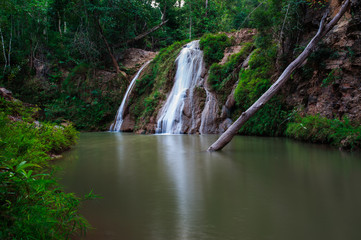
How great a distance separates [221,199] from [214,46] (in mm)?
13086

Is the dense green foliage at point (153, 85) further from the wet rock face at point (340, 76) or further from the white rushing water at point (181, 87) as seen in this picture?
the wet rock face at point (340, 76)

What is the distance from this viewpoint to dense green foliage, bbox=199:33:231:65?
550 inches

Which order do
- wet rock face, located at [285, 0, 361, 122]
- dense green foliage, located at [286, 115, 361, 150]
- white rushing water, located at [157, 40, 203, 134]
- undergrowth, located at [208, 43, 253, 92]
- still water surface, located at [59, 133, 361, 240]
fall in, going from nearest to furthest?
1. still water surface, located at [59, 133, 361, 240]
2. dense green foliage, located at [286, 115, 361, 150]
3. wet rock face, located at [285, 0, 361, 122]
4. undergrowth, located at [208, 43, 253, 92]
5. white rushing water, located at [157, 40, 203, 134]

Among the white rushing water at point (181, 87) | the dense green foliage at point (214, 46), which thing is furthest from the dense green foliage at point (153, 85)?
the dense green foliage at point (214, 46)

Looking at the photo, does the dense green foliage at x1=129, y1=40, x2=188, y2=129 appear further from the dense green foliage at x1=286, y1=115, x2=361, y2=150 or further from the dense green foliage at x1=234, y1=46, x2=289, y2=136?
the dense green foliage at x1=286, y1=115, x2=361, y2=150

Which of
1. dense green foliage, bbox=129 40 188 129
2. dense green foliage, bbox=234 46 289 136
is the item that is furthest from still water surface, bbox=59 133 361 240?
dense green foliage, bbox=129 40 188 129

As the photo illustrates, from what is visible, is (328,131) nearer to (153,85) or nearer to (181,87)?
(181,87)

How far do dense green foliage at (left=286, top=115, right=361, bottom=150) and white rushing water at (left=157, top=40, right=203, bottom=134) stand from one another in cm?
581

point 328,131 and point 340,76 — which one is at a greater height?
point 340,76

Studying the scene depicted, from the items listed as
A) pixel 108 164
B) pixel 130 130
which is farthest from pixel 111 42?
pixel 108 164

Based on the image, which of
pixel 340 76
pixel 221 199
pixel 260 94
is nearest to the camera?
pixel 221 199

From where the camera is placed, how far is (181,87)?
13648mm

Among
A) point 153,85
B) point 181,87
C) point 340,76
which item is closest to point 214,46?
point 181,87

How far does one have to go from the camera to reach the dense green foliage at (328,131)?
5.48 m
